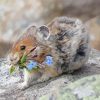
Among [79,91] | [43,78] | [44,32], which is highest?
[44,32]

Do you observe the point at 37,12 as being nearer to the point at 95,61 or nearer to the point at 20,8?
the point at 20,8

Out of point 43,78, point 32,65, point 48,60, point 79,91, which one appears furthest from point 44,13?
point 79,91

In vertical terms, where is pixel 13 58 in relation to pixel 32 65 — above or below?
above

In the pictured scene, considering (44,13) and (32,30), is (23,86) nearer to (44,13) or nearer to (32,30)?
(32,30)

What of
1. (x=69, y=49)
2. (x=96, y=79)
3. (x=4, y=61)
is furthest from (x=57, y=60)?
(x=4, y=61)

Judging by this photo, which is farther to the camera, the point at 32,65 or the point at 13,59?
the point at 32,65

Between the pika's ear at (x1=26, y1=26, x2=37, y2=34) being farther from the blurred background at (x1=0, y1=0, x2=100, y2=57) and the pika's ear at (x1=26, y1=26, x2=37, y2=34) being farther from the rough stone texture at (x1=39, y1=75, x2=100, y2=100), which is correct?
the blurred background at (x1=0, y1=0, x2=100, y2=57)

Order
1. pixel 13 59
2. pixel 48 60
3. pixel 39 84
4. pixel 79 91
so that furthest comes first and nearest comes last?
pixel 39 84 < pixel 48 60 < pixel 13 59 < pixel 79 91
